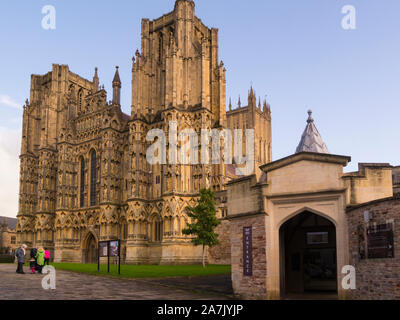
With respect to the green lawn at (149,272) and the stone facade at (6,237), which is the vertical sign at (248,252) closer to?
the green lawn at (149,272)

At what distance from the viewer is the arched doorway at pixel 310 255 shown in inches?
666

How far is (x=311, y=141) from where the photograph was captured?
92.5ft

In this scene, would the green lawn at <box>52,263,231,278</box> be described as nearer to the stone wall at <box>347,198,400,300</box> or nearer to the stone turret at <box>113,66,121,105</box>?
the stone wall at <box>347,198,400,300</box>

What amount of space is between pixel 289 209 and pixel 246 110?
272 feet

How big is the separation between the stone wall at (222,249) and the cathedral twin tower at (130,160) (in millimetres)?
1714

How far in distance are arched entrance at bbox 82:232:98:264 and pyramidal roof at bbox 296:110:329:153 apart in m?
36.8

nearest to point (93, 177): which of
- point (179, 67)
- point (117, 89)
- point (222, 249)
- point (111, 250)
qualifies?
point (117, 89)

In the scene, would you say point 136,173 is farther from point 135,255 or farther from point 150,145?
point 135,255

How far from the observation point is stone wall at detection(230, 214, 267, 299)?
14695 mm

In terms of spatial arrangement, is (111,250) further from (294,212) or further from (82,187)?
(82,187)

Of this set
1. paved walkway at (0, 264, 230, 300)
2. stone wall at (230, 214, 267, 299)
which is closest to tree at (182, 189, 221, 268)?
paved walkway at (0, 264, 230, 300)

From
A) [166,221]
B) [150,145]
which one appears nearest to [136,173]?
[150,145]

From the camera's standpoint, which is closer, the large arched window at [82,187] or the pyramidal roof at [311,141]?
the pyramidal roof at [311,141]

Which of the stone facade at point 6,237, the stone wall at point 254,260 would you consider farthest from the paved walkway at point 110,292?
the stone facade at point 6,237
